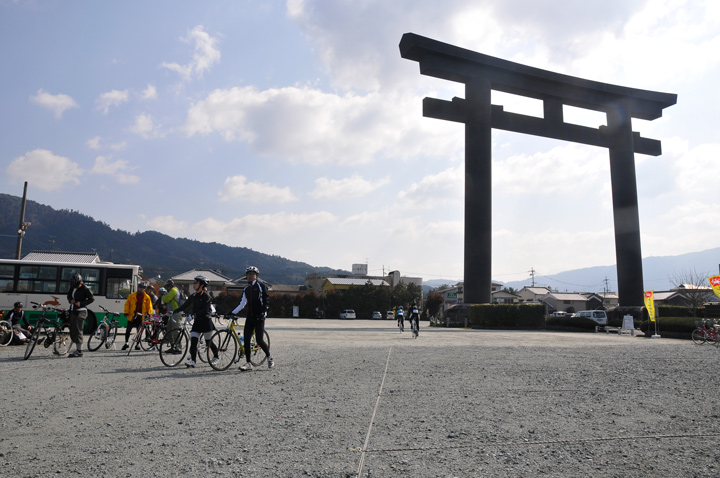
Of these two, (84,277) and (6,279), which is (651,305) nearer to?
(84,277)

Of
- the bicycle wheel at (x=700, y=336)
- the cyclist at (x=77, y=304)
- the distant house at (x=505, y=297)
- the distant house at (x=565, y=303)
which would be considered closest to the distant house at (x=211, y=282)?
the distant house at (x=505, y=297)

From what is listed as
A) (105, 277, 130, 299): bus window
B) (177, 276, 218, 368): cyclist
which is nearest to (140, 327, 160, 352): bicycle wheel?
(177, 276, 218, 368): cyclist

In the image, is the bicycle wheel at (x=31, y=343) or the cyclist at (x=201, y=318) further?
the bicycle wheel at (x=31, y=343)

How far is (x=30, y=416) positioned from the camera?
16.4 feet

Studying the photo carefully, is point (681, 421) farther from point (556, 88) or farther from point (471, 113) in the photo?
point (556, 88)

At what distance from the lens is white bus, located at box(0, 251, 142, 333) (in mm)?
18625

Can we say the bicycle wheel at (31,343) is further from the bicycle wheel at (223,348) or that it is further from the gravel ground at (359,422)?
the bicycle wheel at (223,348)

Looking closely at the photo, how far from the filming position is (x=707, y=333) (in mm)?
17062

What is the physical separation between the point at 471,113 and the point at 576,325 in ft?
51.5

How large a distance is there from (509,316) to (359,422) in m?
28.0

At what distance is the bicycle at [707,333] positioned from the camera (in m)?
16.7

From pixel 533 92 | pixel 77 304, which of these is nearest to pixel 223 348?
pixel 77 304

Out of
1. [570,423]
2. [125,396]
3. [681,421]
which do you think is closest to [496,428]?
[570,423]

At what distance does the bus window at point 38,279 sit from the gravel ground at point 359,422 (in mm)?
12294
